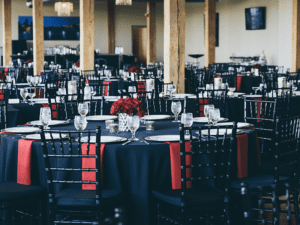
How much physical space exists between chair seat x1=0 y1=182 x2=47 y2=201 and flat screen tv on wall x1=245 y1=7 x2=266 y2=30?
43.8 ft

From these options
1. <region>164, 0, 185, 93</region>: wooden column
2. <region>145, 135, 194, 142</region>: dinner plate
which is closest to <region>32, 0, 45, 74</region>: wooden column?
<region>164, 0, 185, 93</region>: wooden column

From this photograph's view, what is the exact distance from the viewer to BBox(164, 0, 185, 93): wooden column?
737 centimetres

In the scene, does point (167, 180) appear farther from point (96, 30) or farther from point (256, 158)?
point (96, 30)

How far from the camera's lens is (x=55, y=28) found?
21031 mm

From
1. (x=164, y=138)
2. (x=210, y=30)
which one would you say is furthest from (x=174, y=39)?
(x=210, y=30)

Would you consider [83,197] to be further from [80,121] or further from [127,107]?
[127,107]

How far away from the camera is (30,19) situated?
811 inches

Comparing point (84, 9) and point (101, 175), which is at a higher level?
point (84, 9)

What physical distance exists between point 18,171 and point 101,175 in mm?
622

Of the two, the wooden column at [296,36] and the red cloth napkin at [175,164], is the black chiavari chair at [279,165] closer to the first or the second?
the red cloth napkin at [175,164]

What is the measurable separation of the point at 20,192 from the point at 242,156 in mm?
1577

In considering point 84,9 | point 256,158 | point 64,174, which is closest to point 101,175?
point 64,174

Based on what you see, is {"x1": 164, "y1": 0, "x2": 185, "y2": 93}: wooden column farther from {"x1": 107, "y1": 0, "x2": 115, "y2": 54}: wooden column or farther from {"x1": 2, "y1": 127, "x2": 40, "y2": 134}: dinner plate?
{"x1": 107, "y1": 0, "x2": 115, "y2": 54}: wooden column

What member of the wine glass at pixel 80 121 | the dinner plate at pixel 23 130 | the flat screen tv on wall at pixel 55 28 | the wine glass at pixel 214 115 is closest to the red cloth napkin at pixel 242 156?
the wine glass at pixel 214 115
